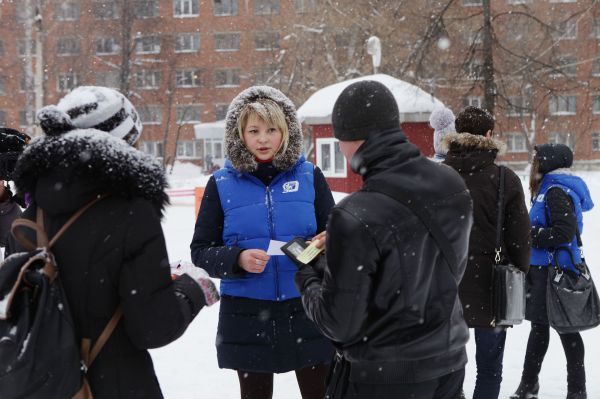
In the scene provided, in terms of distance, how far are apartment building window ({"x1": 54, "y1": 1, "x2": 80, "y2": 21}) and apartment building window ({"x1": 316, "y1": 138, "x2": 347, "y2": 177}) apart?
69.7 ft

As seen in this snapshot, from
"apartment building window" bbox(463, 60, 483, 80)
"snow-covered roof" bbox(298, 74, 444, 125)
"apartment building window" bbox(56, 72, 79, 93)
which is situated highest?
"apartment building window" bbox(56, 72, 79, 93)

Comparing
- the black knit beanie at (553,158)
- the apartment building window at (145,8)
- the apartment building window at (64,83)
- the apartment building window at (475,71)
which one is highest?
the apartment building window at (145,8)

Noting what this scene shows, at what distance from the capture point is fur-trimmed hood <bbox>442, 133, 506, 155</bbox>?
4.04m

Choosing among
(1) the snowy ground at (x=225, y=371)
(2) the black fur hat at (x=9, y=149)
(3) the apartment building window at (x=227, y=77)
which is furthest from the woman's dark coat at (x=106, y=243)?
(3) the apartment building window at (x=227, y=77)

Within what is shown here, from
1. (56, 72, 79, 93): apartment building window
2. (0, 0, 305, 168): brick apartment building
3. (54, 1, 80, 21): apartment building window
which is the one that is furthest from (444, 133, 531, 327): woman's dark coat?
(56, 72, 79, 93): apartment building window

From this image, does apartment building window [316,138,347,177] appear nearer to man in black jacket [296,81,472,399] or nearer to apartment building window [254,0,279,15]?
man in black jacket [296,81,472,399]

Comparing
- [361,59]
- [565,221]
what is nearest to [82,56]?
[361,59]

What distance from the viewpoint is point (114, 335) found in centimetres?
217

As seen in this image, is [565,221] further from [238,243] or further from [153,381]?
[153,381]

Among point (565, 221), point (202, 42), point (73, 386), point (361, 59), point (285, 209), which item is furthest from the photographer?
point (202, 42)

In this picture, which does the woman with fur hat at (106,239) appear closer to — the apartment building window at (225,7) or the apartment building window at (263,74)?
the apartment building window at (263,74)

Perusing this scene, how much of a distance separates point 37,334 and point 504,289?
272cm

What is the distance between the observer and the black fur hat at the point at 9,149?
3848 mm

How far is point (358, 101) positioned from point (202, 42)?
52.4 meters
